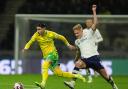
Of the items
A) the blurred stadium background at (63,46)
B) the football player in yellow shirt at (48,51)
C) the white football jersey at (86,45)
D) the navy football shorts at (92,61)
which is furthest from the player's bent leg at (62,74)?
the blurred stadium background at (63,46)

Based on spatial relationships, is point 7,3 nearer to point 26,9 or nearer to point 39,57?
point 26,9

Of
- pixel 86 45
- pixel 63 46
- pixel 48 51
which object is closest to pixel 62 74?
pixel 48 51

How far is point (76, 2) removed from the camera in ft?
122

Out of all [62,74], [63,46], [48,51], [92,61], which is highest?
[48,51]

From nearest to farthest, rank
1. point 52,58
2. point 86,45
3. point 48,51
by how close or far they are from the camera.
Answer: point 86,45, point 52,58, point 48,51

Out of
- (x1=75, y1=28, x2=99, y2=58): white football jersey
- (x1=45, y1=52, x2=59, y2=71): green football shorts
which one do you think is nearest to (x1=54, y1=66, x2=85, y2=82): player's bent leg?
(x1=45, y1=52, x2=59, y2=71): green football shorts

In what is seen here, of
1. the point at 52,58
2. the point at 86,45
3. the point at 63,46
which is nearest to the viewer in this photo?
the point at 86,45

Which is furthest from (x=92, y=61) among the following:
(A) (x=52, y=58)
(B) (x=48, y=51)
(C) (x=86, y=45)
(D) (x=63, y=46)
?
(D) (x=63, y=46)

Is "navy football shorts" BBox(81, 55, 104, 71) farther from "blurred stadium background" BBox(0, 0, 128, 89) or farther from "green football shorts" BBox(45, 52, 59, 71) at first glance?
"blurred stadium background" BBox(0, 0, 128, 89)

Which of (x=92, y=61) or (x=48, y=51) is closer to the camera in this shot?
(x=92, y=61)

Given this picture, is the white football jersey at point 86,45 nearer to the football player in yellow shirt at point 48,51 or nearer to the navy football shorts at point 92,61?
the navy football shorts at point 92,61

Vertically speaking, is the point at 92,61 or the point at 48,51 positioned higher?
the point at 48,51

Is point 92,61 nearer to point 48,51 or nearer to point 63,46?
point 48,51

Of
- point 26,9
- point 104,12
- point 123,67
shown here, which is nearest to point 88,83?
point 123,67
